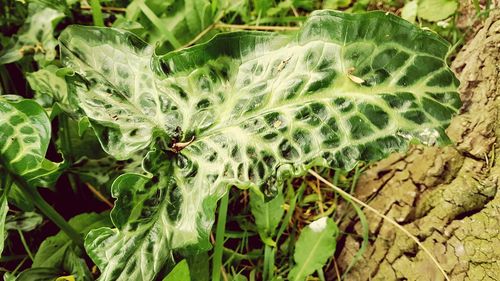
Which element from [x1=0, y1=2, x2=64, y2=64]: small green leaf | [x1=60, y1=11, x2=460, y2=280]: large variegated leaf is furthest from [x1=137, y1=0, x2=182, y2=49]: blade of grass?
[x1=60, y1=11, x2=460, y2=280]: large variegated leaf

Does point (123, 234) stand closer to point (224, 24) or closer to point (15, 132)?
point (15, 132)

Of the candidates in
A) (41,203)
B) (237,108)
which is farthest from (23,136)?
(237,108)

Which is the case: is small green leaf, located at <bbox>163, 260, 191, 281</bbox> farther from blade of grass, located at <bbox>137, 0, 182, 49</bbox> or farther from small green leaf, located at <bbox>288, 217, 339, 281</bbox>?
blade of grass, located at <bbox>137, 0, 182, 49</bbox>

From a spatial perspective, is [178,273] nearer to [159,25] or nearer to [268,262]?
[268,262]

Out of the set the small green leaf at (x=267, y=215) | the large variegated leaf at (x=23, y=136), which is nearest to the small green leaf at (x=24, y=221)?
the large variegated leaf at (x=23, y=136)

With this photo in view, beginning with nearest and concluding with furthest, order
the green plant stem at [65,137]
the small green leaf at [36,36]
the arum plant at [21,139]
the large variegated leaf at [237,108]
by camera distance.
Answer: the large variegated leaf at [237,108], the arum plant at [21,139], the green plant stem at [65,137], the small green leaf at [36,36]

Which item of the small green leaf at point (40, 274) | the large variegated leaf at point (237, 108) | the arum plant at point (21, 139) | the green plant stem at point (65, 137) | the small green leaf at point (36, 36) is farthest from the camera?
the small green leaf at point (36, 36)

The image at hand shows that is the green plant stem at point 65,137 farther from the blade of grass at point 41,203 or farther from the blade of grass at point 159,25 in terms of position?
the blade of grass at point 159,25
